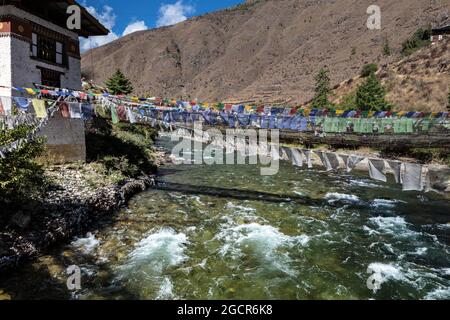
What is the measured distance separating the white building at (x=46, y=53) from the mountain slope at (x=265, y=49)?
72844 millimetres

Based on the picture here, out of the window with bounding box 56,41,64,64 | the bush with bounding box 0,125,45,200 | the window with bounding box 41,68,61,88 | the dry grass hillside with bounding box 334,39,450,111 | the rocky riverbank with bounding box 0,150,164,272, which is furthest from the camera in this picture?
the dry grass hillside with bounding box 334,39,450,111

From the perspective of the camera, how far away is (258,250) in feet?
43.7

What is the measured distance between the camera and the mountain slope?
100812mm

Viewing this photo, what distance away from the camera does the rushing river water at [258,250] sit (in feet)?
34.3

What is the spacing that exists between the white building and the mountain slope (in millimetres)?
→ 72844

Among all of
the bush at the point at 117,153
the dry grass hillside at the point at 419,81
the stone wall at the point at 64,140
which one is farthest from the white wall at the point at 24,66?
the dry grass hillside at the point at 419,81

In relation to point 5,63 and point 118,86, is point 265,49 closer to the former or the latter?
point 118,86

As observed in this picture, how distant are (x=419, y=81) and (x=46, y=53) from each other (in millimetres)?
60504

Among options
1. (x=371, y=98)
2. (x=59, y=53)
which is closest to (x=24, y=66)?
(x=59, y=53)

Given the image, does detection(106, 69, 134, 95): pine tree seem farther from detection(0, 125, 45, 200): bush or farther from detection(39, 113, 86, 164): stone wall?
detection(0, 125, 45, 200): bush

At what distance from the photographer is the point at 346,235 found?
14844mm

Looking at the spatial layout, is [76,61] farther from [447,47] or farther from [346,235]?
[447,47]

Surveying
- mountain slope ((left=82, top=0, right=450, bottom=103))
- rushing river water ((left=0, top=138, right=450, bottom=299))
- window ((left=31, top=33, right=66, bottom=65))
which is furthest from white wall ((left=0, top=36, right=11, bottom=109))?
mountain slope ((left=82, top=0, right=450, bottom=103))
